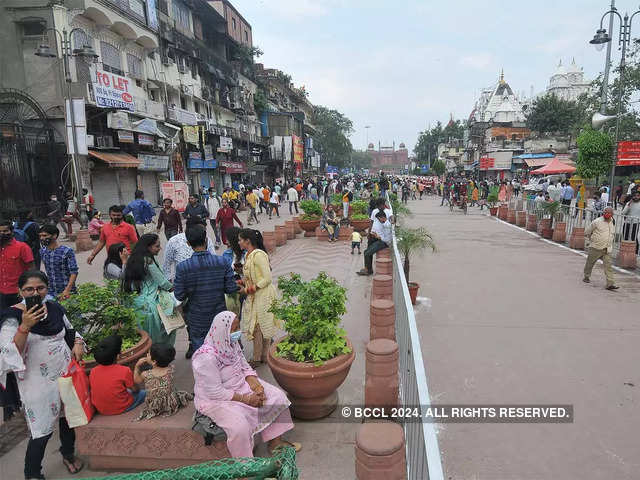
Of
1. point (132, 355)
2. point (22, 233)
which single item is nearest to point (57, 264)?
point (22, 233)

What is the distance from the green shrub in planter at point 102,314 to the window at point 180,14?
2625cm

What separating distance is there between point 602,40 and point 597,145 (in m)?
3.92

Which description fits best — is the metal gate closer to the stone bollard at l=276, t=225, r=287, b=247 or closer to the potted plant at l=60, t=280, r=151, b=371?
the stone bollard at l=276, t=225, r=287, b=247

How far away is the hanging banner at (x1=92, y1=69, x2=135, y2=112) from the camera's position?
52.3 ft

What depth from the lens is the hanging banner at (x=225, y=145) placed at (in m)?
28.8

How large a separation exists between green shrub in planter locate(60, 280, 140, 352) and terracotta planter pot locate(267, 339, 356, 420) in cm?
155

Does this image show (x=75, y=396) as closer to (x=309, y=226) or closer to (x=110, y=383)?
(x=110, y=383)

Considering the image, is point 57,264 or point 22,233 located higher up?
point 22,233

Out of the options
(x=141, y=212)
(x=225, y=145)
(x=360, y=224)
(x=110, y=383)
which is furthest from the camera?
(x=225, y=145)

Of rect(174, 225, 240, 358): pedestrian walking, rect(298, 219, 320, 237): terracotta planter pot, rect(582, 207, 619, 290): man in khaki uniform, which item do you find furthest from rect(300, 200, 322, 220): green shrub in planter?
rect(174, 225, 240, 358): pedestrian walking

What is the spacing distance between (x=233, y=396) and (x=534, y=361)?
3.65m

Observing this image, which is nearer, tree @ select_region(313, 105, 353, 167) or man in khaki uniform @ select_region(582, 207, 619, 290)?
man in khaki uniform @ select_region(582, 207, 619, 290)

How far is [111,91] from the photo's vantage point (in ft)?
54.4

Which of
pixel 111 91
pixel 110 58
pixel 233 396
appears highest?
pixel 110 58
